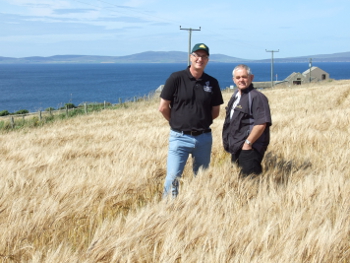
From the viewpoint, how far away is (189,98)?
166 inches

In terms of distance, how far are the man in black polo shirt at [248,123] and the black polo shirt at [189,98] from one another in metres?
0.30

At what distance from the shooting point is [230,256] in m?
2.27

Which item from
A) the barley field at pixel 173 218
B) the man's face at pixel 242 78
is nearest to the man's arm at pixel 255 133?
the barley field at pixel 173 218

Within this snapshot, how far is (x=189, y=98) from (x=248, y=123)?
667mm

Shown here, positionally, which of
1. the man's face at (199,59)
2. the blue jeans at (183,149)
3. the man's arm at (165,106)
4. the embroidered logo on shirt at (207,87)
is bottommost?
the blue jeans at (183,149)

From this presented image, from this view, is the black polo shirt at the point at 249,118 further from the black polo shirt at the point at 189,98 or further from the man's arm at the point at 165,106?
the man's arm at the point at 165,106

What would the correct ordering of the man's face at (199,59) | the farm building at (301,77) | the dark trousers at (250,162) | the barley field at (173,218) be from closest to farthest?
the barley field at (173,218)
the man's face at (199,59)
the dark trousers at (250,162)
the farm building at (301,77)

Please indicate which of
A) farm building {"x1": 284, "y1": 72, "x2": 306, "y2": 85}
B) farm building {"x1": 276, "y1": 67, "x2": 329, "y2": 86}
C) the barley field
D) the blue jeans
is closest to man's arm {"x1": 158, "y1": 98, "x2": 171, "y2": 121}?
the blue jeans

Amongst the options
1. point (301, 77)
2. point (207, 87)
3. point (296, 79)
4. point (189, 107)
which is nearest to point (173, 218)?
point (189, 107)

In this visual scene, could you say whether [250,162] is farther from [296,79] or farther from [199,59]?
[296,79]

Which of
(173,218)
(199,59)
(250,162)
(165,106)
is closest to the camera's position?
(173,218)

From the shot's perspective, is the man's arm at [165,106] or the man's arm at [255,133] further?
the man's arm at [165,106]

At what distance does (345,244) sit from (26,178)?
2923 millimetres

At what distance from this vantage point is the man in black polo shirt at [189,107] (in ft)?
13.8
